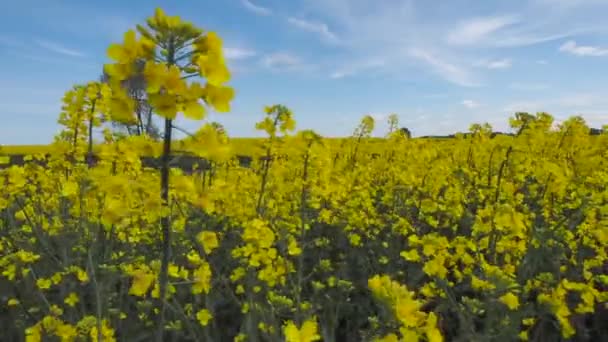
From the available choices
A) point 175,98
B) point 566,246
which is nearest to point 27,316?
point 175,98

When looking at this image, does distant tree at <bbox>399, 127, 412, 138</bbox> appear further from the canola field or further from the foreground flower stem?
the foreground flower stem

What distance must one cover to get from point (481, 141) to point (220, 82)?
7.06 meters

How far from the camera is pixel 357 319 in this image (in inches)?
171

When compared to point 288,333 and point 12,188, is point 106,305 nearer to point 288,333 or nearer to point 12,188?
point 12,188

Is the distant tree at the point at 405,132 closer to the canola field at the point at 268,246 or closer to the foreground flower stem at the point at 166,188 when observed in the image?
the canola field at the point at 268,246

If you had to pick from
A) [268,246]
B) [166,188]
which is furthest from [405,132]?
[166,188]

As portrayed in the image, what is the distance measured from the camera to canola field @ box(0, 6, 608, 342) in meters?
1.86

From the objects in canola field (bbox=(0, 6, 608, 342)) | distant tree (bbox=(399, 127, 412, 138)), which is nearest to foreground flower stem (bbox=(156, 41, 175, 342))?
canola field (bbox=(0, 6, 608, 342))

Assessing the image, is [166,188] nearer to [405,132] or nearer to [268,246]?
[268,246]

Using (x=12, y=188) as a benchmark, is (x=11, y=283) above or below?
below

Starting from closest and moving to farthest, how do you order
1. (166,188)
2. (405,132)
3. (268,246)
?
(166,188) → (268,246) → (405,132)

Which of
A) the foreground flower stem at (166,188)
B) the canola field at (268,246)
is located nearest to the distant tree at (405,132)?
the canola field at (268,246)

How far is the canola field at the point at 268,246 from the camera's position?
73.4 inches

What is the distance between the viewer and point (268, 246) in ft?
11.5
